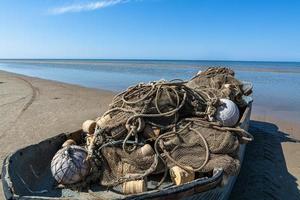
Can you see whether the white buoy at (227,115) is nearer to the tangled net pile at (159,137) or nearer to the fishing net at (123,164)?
the tangled net pile at (159,137)

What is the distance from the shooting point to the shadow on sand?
5.29 m

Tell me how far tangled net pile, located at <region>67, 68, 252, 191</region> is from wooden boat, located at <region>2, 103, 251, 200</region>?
243 millimetres

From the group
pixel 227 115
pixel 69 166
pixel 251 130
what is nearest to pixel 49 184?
pixel 69 166

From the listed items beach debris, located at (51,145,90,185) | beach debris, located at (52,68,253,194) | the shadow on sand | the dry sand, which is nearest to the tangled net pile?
beach debris, located at (52,68,253,194)

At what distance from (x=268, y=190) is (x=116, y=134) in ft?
8.54

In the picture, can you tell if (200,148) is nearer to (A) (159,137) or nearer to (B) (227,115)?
(A) (159,137)

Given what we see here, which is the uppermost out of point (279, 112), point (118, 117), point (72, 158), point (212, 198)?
point (118, 117)

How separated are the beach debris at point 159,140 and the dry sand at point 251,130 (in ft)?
4.09

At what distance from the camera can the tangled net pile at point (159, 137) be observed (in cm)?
434

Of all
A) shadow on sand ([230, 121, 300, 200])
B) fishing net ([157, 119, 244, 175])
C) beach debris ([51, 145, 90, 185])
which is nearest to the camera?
beach debris ([51, 145, 90, 185])

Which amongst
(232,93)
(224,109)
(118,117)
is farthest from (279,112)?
(118,117)

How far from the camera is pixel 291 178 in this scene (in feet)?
19.6

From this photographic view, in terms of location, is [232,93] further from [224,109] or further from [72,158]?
[72,158]

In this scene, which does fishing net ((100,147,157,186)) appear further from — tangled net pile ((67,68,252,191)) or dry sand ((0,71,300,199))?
dry sand ((0,71,300,199))
